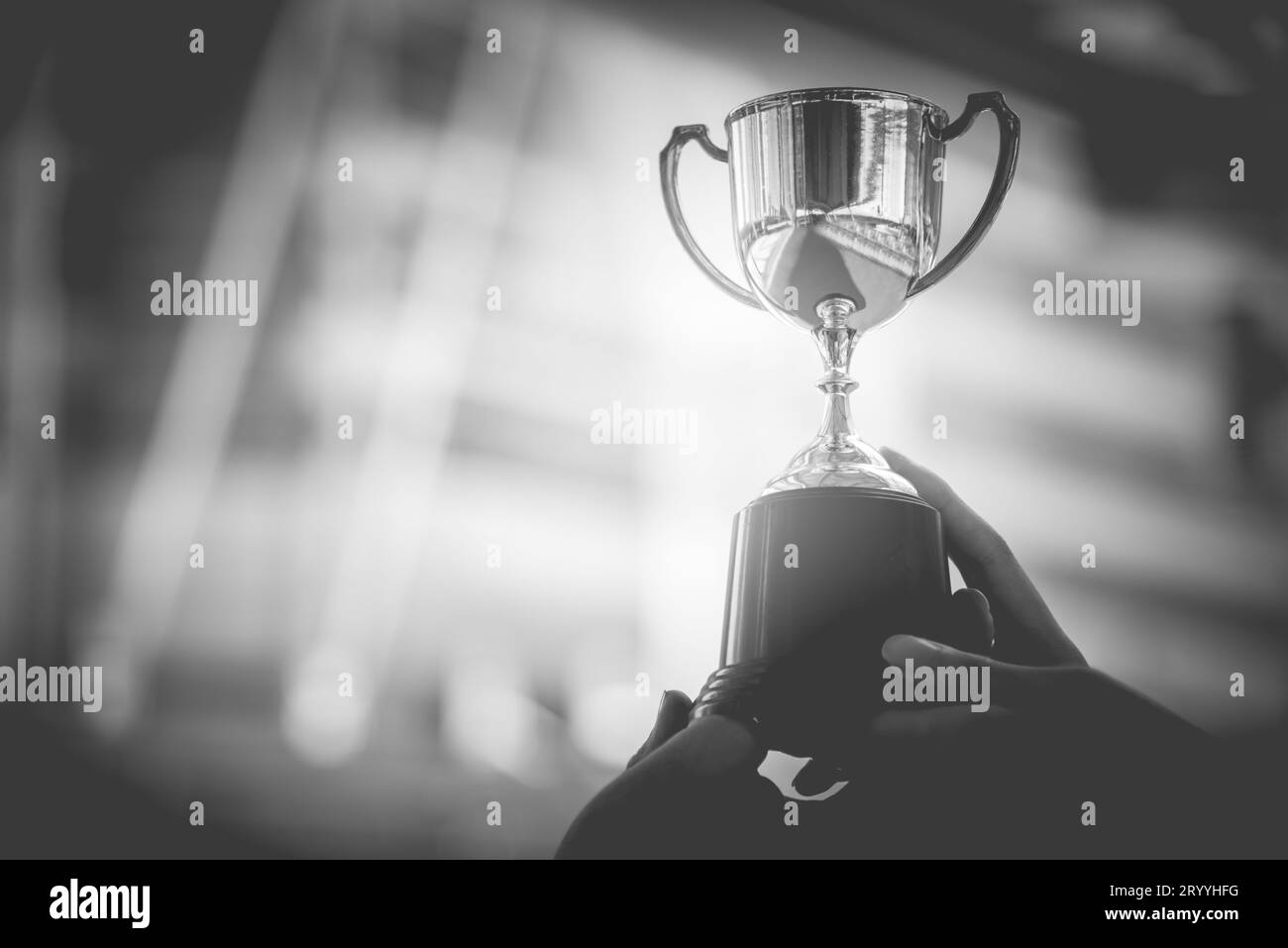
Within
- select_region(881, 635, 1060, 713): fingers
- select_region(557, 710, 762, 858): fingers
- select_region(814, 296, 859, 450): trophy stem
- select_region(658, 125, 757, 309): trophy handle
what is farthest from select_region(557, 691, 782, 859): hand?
select_region(658, 125, 757, 309): trophy handle

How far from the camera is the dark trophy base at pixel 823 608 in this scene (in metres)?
0.81

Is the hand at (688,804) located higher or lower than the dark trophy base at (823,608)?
lower

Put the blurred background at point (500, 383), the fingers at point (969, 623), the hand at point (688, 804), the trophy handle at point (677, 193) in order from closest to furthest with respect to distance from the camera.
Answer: the hand at point (688, 804)
the fingers at point (969, 623)
the trophy handle at point (677, 193)
the blurred background at point (500, 383)

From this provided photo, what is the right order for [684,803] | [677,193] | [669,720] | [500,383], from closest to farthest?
[684,803]
[669,720]
[677,193]
[500,383]

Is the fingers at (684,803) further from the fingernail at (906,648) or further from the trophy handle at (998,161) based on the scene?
the trophy handle at (998,161)

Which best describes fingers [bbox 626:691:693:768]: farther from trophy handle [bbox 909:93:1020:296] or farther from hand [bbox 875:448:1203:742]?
trophy handle [bbox 909:93:1020:296]

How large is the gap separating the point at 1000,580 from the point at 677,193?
0.37 metres

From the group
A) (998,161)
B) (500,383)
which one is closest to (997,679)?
(998,161)

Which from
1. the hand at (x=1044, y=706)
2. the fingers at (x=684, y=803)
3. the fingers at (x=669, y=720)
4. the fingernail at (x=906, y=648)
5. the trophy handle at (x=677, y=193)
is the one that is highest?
the trophy handle at (x=677, y=193)

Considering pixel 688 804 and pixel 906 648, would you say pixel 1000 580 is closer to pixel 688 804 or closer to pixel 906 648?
pixel 906 648

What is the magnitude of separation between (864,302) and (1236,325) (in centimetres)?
231

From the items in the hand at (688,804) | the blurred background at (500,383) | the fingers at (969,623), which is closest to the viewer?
the hand at (688,804)

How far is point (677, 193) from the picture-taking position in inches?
39.2

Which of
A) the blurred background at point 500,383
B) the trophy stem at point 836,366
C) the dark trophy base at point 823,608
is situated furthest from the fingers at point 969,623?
the blurred background at point 500,383
